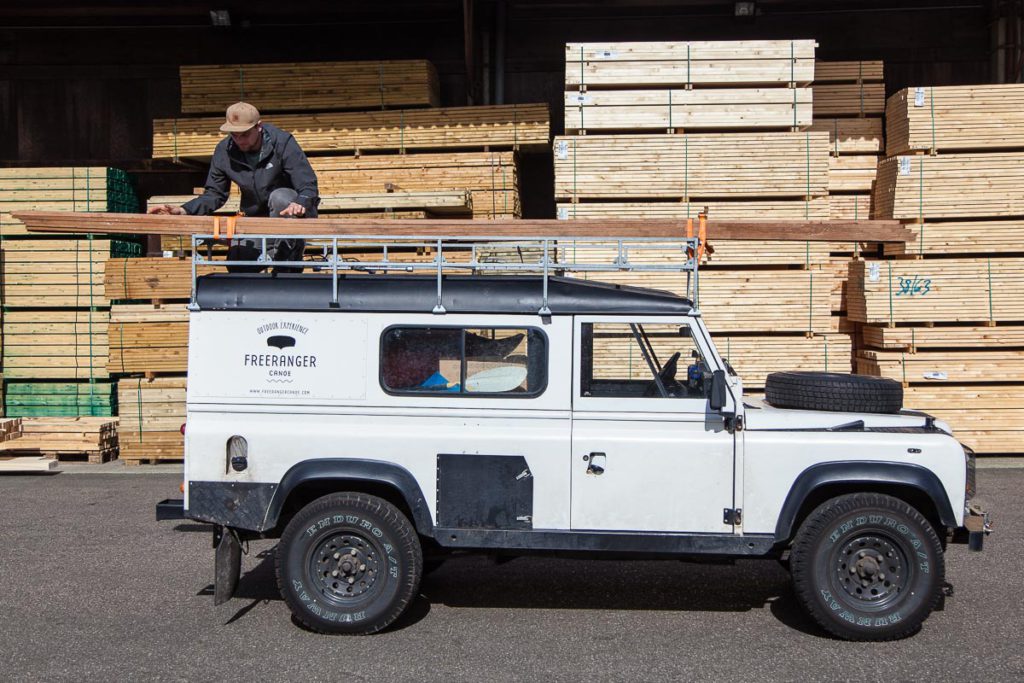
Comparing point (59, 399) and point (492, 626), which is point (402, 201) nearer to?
point (59, 399)

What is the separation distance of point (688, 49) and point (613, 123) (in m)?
1.16

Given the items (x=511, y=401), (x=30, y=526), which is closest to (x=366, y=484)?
(x=511, y=401)

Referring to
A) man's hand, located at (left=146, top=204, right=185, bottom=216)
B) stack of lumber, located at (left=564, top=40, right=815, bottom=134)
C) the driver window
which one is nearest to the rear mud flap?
man's hand, located at (left=146, top=204, right=185, bottom=216)

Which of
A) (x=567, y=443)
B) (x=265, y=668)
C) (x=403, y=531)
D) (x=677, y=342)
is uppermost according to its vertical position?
(x=677, y=342)

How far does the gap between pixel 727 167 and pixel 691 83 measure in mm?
1066

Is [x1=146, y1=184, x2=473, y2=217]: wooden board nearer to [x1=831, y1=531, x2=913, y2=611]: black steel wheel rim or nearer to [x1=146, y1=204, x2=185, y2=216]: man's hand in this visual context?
[x1=146, y1=204, x2=185, y2=216]: man's hand

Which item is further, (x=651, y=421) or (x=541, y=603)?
(x=541, y=603)

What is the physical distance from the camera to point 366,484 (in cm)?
593

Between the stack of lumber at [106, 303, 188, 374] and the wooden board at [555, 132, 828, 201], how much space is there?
4705 millimetres

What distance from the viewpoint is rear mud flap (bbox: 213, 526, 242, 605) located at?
5.93 metres

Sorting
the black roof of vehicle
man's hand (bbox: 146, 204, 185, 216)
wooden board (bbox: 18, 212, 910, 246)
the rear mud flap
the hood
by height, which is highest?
man's hand (bbox: 146, 204, 185, 216)

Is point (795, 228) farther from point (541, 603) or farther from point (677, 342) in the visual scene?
point (541, 603)

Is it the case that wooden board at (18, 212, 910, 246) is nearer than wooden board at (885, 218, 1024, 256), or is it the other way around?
wooden board at (18, 212, 910, 246)

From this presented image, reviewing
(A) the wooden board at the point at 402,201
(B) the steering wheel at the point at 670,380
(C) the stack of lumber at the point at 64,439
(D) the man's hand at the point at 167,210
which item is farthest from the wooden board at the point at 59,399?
(B) the steering wheel at the point at 670,380
